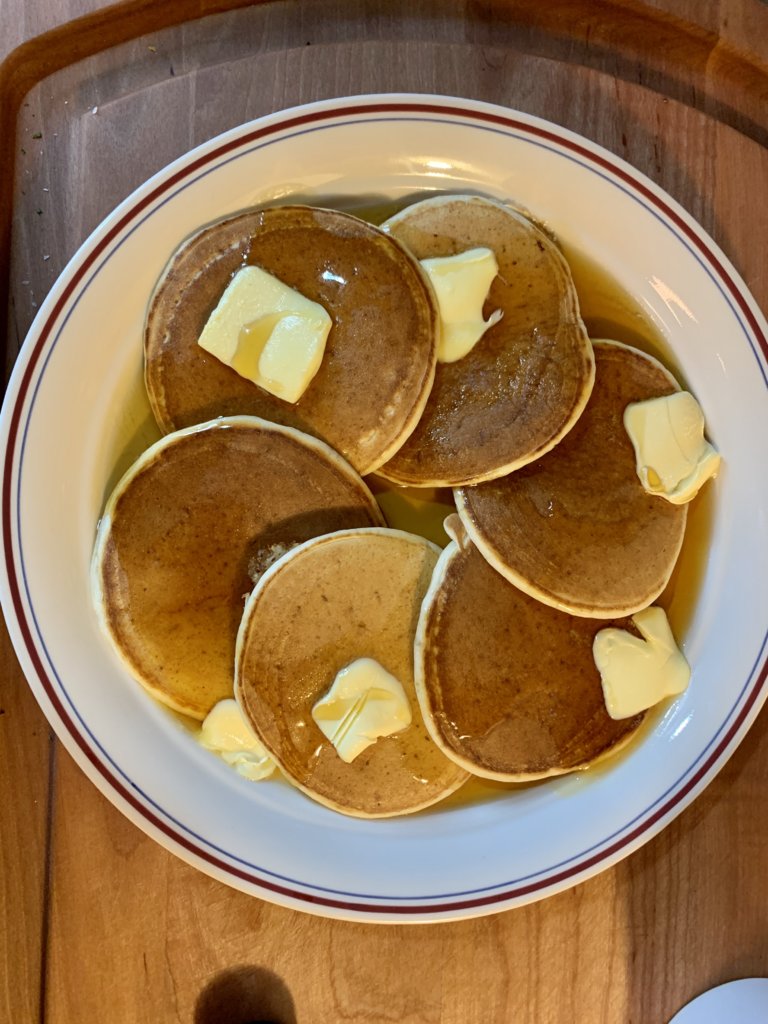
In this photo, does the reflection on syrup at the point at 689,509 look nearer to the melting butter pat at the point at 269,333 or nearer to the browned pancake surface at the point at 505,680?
the browned pancake surface at the point at 505,680

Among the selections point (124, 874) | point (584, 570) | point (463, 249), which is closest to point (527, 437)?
point (584, 570)

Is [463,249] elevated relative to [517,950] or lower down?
elevated

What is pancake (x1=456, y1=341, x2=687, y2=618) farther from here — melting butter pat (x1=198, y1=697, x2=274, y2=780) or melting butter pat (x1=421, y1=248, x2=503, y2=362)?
melting butter pat (x1=198, y1=697, x2=274, y2=780)

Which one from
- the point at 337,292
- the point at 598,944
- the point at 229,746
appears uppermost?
the point at 337,292

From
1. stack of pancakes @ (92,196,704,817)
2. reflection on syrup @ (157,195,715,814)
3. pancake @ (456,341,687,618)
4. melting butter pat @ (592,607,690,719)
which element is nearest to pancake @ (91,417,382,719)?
stack of pancakes @ (92,196,704,817)

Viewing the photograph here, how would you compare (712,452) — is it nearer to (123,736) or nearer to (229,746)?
(229,746)

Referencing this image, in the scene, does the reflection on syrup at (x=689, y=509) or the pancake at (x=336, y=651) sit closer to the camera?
the pancake at (x=336, y=651)

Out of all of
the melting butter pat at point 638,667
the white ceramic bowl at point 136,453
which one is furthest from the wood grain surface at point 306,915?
the melting butter pat at point 638,667
